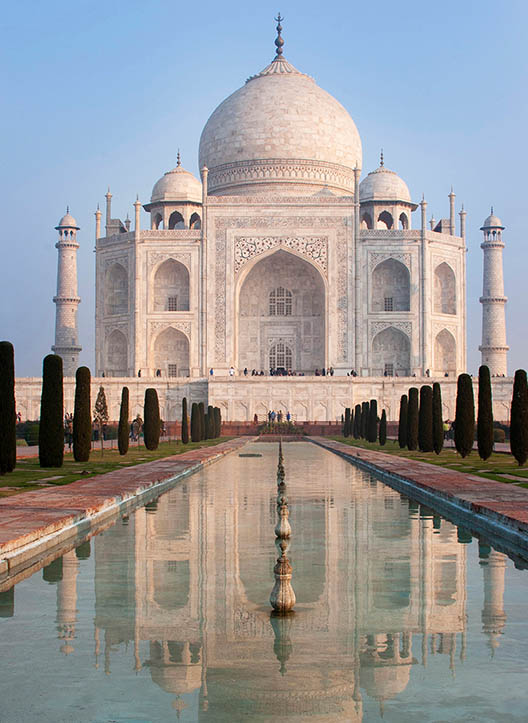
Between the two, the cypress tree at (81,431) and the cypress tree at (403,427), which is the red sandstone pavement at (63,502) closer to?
the cypress tree at (81,431)

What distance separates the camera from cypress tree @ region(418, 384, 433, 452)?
653 inches

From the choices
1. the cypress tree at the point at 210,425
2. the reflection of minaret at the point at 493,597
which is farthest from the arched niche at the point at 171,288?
the reflection of minaret at the point at 493,597

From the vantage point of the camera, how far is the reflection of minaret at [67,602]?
3232 mm

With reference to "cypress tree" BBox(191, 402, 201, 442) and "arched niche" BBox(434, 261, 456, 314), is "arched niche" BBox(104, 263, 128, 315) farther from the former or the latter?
"cypress tree" BBox(191, 402, 201, 442)

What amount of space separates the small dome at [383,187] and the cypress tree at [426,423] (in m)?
20.3

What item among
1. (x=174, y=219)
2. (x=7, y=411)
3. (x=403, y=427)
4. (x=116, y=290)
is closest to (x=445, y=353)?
(x=174, y=219)

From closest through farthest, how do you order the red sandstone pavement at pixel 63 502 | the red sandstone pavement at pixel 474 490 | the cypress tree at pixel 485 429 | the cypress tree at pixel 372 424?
the red sandstone pavement at pixel 63 502
the red sandstone pavement at pixel 474 490
the cypress tree at pixel 485 429
the cypress tree at pixel 372 424

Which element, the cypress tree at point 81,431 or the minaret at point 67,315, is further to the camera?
the minaret at point 67,315

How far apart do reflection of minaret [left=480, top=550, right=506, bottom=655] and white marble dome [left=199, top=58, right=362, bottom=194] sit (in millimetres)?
31374

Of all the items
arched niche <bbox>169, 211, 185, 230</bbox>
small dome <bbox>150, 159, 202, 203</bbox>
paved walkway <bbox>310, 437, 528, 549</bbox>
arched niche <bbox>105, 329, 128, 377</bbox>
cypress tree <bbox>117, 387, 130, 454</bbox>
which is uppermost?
small dome <bbox>150, 159, 202, 203</bbox>

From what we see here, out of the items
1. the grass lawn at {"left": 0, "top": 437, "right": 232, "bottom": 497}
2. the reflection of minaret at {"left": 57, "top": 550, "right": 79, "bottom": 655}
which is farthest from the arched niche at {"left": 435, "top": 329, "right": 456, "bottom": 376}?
the reflection of minaret at {"left": 57, "top": 550, "right": 79, "bottom": 655}

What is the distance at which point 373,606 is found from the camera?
12.1ft

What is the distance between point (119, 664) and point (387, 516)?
413cm

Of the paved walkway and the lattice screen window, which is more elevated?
the lattice screen window
